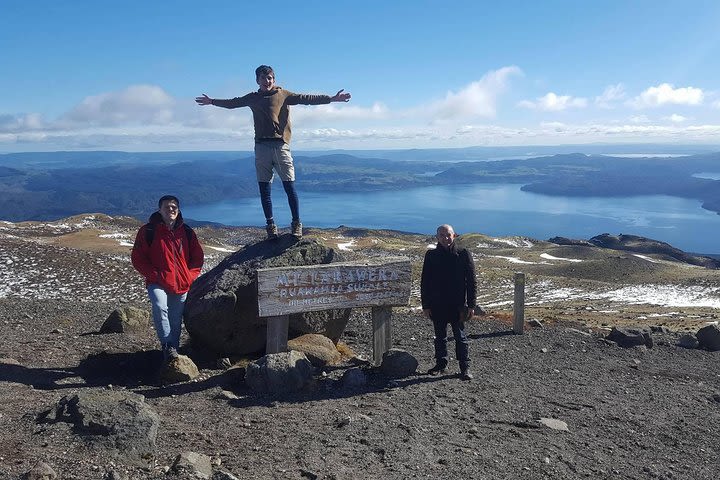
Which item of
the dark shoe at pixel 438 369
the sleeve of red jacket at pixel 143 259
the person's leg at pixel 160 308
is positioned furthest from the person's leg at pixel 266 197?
the dark shoe at pixel 438 369

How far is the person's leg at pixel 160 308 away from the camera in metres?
7.60

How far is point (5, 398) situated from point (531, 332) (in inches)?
436

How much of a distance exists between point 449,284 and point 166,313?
164 inches

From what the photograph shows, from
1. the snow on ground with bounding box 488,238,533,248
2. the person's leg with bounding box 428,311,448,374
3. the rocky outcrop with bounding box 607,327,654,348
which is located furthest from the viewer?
the snow on ground with bounding box 488,238,533,248

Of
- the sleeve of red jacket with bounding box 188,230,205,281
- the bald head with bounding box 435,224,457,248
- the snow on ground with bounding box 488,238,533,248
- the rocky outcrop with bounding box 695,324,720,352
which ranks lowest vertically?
the snow on ground with bounding box 488,238,533,248

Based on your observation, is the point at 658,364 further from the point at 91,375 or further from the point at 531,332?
the point at 91,375

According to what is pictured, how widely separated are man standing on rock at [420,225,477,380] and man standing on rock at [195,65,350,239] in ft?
8.78

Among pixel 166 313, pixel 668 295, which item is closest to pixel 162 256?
pixel 166 313

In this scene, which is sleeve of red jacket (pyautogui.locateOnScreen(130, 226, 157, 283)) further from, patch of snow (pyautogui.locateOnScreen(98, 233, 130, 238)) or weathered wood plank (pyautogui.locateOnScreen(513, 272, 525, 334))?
patch of snow (pyautogui.locateOnScreen(98, 233, 130, 238))

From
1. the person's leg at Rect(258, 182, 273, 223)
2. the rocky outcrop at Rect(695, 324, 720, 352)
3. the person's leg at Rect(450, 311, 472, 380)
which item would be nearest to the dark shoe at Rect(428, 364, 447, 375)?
the person's leg at Rect(450, 311, 472, 380)

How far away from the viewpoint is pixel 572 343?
12.6 m

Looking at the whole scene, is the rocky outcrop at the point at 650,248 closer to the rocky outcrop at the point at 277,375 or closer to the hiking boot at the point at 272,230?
the hiking boot at the point at 272,230

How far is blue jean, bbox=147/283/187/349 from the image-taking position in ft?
25.0

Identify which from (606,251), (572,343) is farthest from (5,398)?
(606,251)
